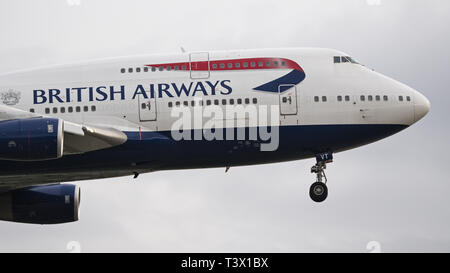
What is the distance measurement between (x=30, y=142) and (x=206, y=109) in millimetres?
8593

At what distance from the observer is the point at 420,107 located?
177 ft

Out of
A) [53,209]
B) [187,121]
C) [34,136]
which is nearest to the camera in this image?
[34,136]

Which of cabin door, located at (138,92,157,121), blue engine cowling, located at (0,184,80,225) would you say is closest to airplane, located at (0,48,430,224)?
cabin door, located at (138,92,157,121)

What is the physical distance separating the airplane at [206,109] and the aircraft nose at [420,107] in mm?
59

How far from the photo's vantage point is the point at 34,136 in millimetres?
48531

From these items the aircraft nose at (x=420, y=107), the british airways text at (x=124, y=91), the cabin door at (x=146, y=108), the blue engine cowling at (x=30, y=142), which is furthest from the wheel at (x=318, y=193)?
the blue engine cowling at (x=30, y=142)

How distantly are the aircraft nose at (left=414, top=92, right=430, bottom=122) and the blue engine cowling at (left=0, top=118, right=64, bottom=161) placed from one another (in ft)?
56.5

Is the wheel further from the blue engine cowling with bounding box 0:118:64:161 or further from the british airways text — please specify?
Answer: the blue engine cowling with bounding box 0:118:64:161

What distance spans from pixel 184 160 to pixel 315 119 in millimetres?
6507

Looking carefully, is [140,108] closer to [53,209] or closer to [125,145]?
[125,145]

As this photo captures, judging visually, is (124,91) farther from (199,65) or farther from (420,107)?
(420,107)

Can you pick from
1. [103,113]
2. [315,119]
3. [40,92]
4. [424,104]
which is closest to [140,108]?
[103,113]

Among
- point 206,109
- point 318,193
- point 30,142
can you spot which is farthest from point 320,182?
point 30,142

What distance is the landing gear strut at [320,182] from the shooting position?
53.3 m
